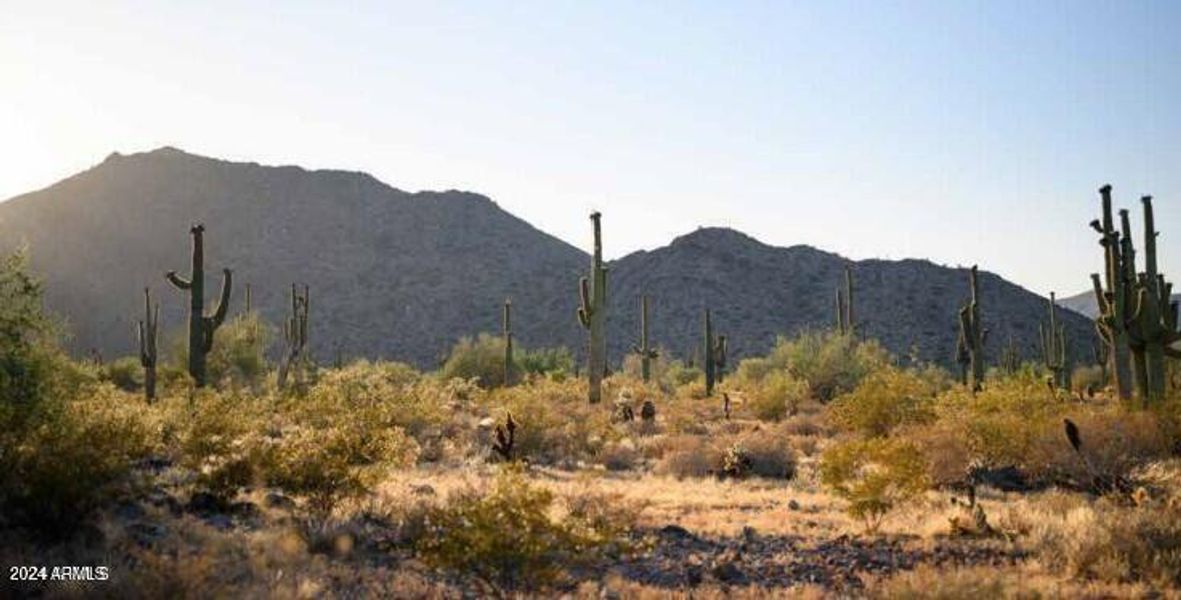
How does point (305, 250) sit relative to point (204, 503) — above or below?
above

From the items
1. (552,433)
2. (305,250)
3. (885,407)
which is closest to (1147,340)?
(885,407)

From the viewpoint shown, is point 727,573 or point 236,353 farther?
point 236,353

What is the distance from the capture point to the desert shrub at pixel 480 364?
44344mm

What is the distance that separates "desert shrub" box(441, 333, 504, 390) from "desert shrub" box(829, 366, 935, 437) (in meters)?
26.0

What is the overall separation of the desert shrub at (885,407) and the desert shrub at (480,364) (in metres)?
26.0

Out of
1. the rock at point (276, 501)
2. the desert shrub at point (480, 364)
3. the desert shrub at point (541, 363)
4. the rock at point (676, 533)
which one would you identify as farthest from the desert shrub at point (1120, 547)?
the desert shrub at point (541, 363)

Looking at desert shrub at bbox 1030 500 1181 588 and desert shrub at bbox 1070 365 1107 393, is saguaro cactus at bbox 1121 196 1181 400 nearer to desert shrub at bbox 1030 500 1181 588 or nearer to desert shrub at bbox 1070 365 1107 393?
desert shrub at bbox 1030 500 1181 588

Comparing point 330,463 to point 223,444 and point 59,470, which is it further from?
point 59,470

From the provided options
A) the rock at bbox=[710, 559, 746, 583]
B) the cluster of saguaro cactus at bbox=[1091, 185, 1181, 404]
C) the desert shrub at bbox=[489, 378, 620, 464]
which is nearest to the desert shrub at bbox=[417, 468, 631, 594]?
the rock at bbox=[710, 559, 746, 583]

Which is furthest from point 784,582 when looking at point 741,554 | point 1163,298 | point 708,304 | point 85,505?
point 708,304

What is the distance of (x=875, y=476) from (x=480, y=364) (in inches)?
1383

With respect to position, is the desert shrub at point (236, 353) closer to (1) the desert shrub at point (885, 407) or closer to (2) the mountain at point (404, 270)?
(1) the desert shrub at point (885, 407)

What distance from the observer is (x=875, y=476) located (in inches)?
436

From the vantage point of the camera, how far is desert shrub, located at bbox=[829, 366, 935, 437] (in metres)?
18.6
